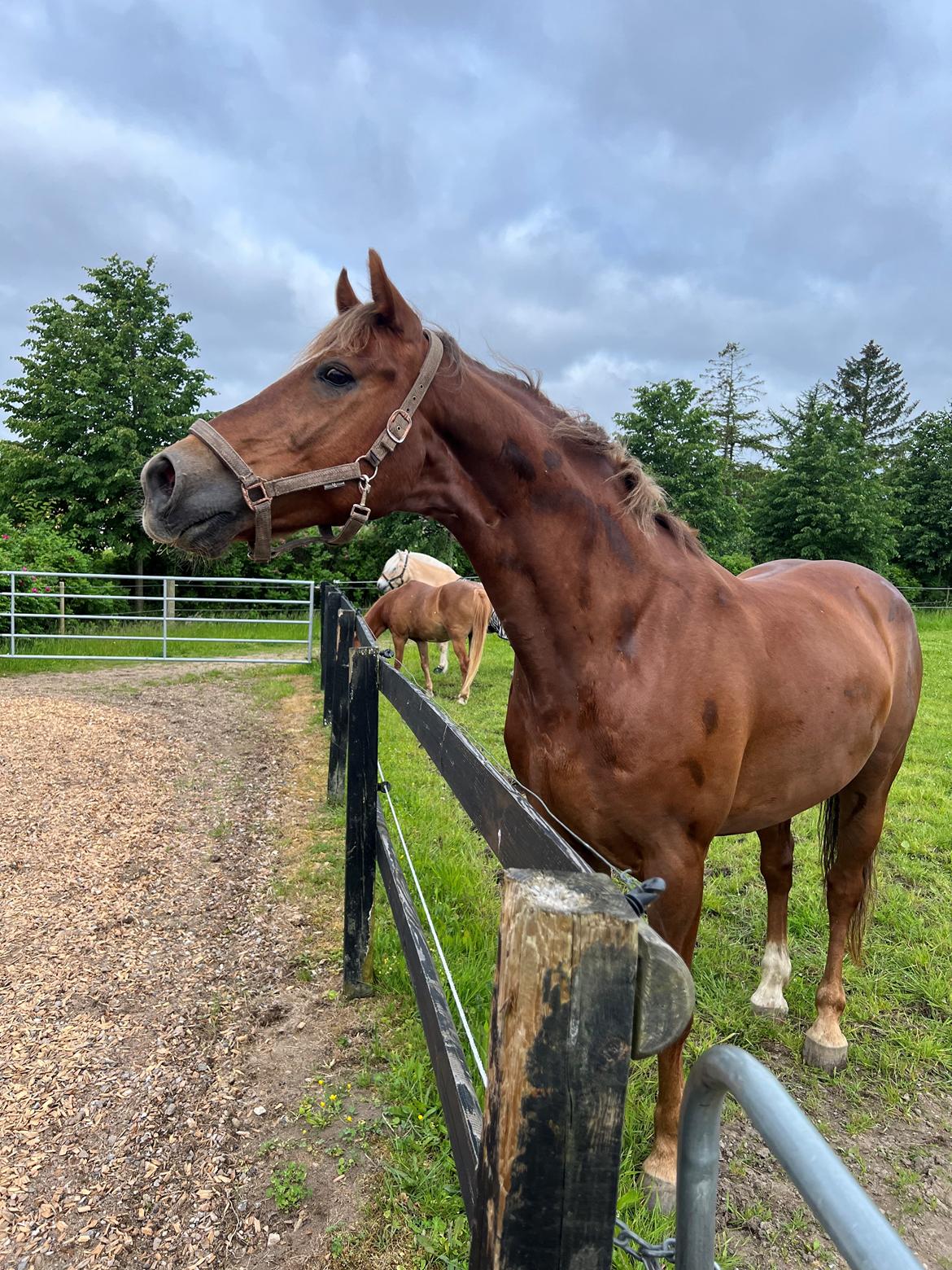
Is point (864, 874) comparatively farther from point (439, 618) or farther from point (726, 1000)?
point (439, 618)

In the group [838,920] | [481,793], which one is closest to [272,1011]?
[481,793]

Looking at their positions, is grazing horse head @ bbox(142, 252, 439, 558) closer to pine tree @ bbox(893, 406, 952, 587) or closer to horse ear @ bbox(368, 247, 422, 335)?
horse ear @ bbox(368, 247, 422, 335)

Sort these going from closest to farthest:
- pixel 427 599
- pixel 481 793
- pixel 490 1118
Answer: pixel 490 1118, pixel 481 793, pixel 427 599

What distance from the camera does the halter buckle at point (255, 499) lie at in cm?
189

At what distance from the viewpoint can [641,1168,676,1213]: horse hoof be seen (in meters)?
2.12

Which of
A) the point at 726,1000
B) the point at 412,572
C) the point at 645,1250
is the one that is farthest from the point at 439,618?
the point at 645,1250

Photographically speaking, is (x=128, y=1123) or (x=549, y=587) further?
(x=128, y=1123)

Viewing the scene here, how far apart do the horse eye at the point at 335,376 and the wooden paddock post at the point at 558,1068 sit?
1581mm

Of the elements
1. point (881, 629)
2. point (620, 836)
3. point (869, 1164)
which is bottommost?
point (869, 1164)

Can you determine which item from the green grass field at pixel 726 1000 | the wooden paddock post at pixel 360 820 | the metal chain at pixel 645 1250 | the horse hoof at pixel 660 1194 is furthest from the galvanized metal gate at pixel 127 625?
the metal chain at pixel 645 1250

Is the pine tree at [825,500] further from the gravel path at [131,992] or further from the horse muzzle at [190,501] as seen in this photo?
the horse muzzle at [190,501]

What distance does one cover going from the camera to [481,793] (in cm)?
139

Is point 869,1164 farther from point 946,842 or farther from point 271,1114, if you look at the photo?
point 946,842

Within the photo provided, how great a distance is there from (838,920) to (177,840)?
4.04 metres
